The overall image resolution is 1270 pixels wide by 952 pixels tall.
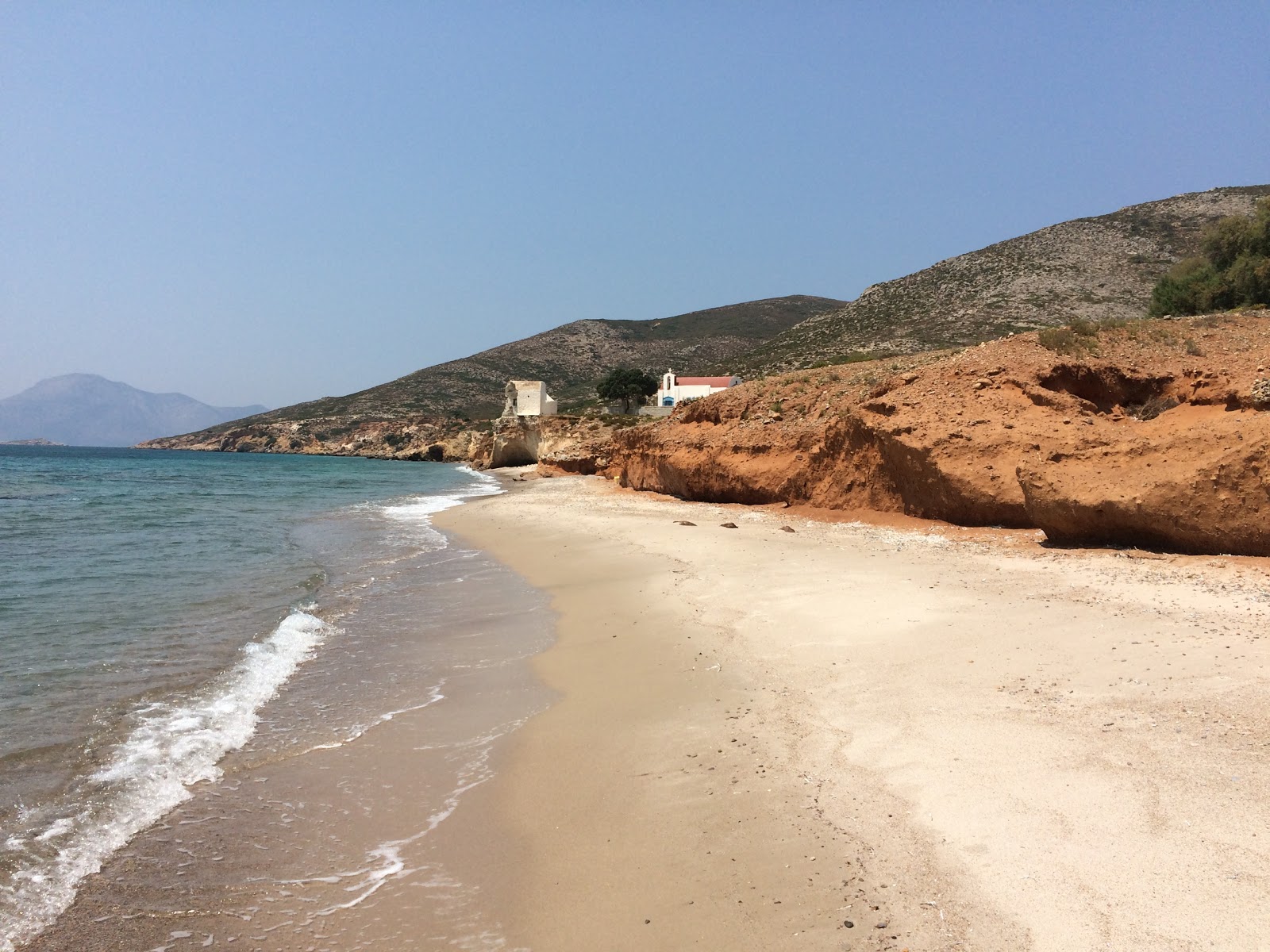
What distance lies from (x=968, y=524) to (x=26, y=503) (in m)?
30.2

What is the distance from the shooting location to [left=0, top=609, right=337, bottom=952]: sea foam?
12.9 ft

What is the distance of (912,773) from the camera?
14.5 feet

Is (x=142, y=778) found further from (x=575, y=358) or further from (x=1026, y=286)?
(x=575, y=358)

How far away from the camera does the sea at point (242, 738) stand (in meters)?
3.88

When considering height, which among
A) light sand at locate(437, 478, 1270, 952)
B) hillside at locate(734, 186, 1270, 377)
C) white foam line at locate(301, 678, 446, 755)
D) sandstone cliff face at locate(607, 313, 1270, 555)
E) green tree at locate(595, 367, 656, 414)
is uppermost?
hillside at locate(734, 186, 1270, 377)

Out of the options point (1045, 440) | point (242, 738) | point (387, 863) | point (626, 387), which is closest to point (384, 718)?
point (242, 738)

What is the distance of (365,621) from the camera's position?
10.2 metres

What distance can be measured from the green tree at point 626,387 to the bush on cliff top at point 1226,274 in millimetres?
41596

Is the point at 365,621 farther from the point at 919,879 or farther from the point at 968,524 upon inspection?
the point at 968,524

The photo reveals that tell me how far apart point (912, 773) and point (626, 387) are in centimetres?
6236

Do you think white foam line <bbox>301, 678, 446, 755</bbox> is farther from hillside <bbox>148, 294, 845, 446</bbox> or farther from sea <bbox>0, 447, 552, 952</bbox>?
hillside <bbox>148, 294, 845, 446</bbox>

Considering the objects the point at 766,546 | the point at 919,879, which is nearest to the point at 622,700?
the point at 919,879

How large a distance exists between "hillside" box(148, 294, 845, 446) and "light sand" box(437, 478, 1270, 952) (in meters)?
82.3

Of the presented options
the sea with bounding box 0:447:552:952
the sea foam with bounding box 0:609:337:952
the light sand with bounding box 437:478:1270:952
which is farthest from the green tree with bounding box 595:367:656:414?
the sea foam with bounding box 0:609:337:952
